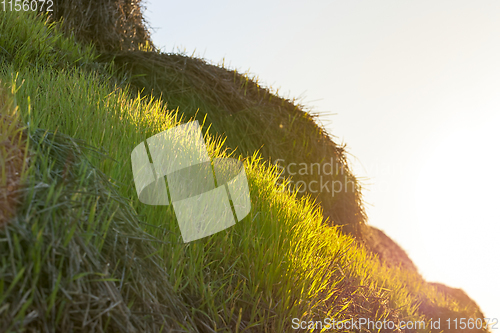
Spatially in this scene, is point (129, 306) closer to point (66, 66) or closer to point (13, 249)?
point (13, 249)

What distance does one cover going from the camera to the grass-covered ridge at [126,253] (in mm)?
986

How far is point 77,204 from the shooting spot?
1.20 metres

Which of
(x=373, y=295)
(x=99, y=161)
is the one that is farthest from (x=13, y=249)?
(x=373, y=295)

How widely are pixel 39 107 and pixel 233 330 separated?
5.44 feet

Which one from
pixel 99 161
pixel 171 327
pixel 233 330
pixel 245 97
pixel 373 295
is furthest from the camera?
pixel 245 97
